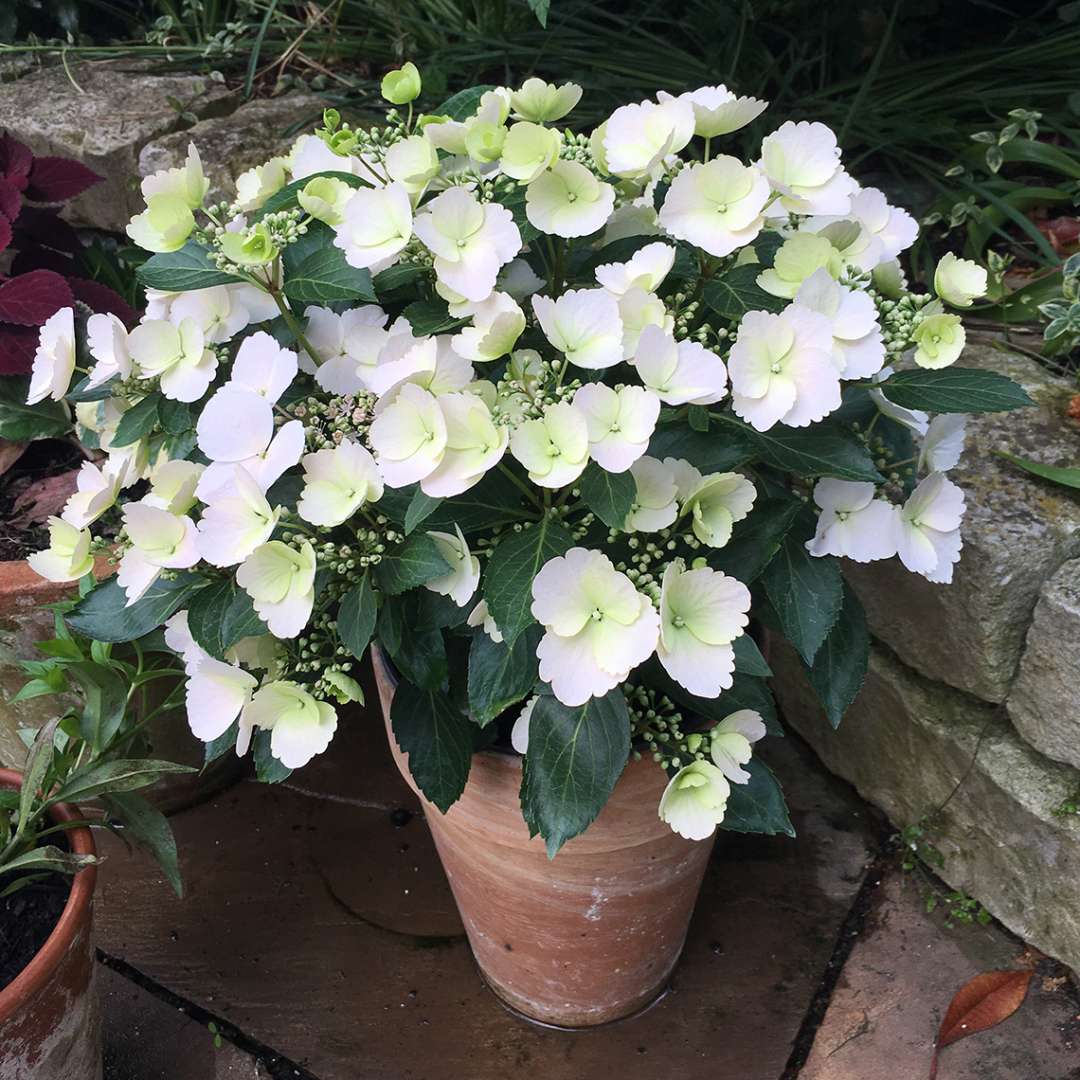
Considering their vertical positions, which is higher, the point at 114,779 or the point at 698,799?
the point at 698,799

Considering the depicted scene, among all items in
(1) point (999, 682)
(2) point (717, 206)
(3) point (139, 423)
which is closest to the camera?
(2) point (717, 206)

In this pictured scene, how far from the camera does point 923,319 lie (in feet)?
3.18

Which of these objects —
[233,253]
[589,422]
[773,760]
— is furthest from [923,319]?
[773,760]

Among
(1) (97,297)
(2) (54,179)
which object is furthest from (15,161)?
(1) (97,297)

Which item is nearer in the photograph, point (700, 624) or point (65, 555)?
point (700, 624)

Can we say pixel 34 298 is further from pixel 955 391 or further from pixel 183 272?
pixel 955 391

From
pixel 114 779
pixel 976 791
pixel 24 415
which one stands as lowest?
pixel 976 791

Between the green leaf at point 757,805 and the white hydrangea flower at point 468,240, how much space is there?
0.53m

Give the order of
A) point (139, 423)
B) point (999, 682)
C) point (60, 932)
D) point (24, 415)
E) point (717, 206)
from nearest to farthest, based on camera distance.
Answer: point (717, 206)
point (139, 423)
point (60, 932)
point (999, 682)
point (24, 415)

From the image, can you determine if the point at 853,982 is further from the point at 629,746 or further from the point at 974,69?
the point at 974,69

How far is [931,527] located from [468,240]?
502 millimetres

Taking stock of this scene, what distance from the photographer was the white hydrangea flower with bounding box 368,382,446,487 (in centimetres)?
85

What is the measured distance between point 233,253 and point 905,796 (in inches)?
49.5

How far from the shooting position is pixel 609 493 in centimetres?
88
